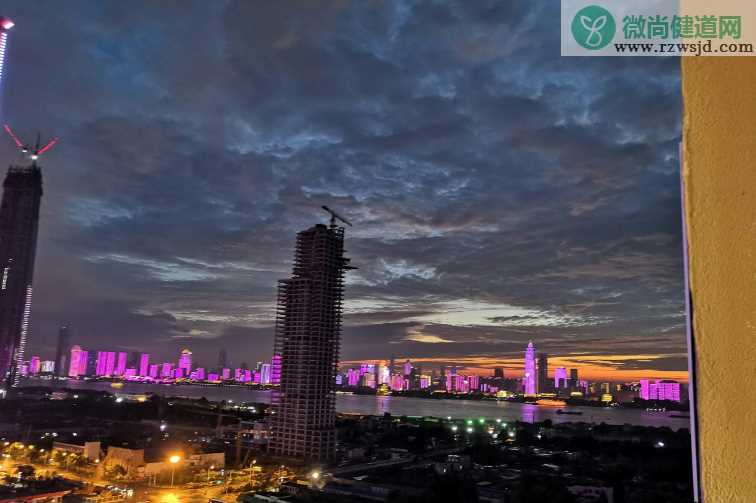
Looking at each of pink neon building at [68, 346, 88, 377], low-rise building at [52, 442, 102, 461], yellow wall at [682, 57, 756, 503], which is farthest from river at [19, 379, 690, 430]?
yellow wall at [682, 57, 756, 503]

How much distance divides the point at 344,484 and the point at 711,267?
9.62m

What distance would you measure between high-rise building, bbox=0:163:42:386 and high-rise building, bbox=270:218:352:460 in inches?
841

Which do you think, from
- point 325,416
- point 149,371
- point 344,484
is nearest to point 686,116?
point 344,484

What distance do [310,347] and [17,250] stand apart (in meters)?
23.8

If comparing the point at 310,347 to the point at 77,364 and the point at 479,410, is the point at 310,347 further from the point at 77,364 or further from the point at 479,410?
the point at 77,364

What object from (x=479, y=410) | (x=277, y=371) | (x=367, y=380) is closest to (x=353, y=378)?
(x=367, y=380)

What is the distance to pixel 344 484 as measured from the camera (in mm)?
9172

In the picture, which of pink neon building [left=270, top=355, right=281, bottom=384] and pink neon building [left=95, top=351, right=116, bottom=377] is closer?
pink neon building [left=270, top=355, right=281, bottom=384]

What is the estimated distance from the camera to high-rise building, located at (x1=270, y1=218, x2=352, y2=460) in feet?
45.2

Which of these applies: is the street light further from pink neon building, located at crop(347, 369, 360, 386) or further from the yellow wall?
pink neon building, located at crop(347, 369, 360, 386)

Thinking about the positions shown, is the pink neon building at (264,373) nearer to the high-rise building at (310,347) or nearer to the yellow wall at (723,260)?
the high-rise building at (310,347)

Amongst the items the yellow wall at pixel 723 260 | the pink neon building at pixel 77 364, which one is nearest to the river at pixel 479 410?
the pink neon building at pixel 77 364

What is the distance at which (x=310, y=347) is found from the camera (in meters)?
14.4

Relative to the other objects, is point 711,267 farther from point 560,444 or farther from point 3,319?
point 3,319
